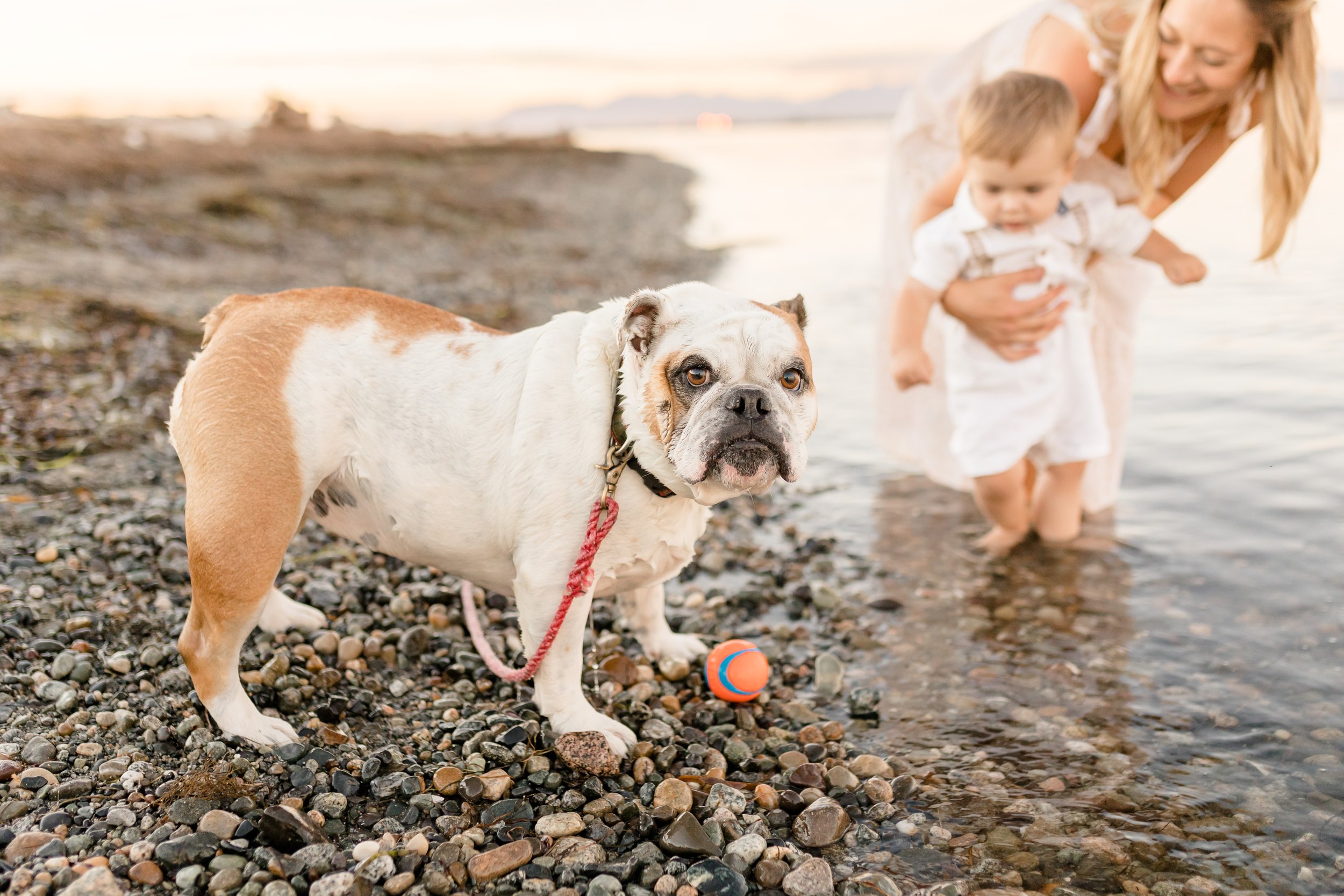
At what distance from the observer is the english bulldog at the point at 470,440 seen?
9.84ft

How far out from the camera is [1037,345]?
191 inches

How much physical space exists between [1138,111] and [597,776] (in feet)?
13.7

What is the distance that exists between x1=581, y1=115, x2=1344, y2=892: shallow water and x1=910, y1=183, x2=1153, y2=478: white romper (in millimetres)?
794

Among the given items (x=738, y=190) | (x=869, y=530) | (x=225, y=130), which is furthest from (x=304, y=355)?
(x=225, y=130)

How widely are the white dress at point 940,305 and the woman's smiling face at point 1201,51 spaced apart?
1.02 ft

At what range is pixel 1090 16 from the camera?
5.00 metres

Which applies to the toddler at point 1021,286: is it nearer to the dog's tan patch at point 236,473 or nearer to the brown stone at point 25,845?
the dog's tan patch at point 236,473

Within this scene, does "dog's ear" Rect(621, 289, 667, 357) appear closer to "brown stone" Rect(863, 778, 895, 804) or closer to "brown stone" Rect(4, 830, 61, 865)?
"brown stone" Rect(863, 778, 895, 804)

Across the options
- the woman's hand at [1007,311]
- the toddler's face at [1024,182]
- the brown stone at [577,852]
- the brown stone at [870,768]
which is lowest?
the brown stone at [870,768]

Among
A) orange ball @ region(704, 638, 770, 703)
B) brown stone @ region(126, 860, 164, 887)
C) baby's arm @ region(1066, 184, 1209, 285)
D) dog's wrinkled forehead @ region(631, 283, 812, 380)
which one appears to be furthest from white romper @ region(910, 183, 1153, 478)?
brown stone @ region(126, 860, 164, 887)

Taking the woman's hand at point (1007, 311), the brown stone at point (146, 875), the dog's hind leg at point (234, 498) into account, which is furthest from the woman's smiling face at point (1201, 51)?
the brown stone at point (146, 875)

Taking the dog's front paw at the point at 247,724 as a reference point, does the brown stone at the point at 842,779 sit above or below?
below

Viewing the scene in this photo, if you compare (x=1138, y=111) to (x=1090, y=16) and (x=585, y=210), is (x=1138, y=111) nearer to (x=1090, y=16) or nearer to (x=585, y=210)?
(x=1090, y=16)

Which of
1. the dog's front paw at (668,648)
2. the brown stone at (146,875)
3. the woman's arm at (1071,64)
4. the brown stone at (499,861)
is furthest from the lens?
the woman's arm at (1071,64)
